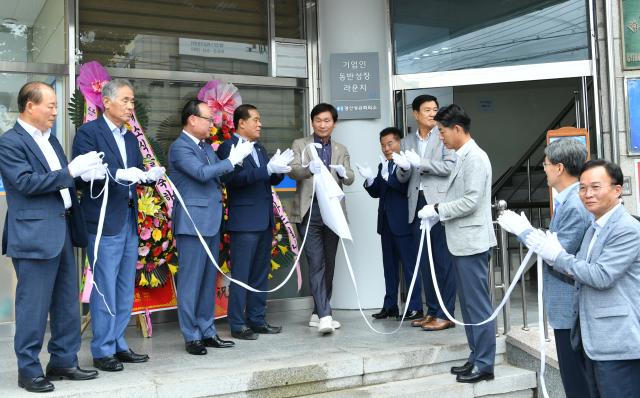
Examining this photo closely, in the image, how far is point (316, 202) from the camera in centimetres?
498

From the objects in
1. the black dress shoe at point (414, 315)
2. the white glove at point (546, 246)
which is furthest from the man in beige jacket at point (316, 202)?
the white glove at point (546, 246)

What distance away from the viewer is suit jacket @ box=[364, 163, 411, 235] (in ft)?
17.2

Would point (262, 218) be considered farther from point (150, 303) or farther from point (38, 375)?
point (38, 375)

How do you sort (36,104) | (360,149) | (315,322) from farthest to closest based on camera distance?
(360,149) → (315,322) → (36,104)

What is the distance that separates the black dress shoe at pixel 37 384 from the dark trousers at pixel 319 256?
1.95 meters

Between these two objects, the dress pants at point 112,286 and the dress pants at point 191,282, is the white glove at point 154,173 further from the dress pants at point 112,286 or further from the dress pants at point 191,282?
the dress pants at point 191,282

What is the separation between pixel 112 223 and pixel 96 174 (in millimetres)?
397

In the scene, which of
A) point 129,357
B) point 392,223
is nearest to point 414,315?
point 392,223

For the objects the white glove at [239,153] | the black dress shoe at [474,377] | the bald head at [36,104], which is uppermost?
the bald head at [36,104]

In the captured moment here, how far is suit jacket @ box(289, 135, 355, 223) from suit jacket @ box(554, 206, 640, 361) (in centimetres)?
249

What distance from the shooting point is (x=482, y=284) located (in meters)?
3.90

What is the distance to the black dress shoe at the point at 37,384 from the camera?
3369 millimetres

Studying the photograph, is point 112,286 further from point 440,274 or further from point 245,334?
point 440,274

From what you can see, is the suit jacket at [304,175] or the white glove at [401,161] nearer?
the white glove at [401,161]
